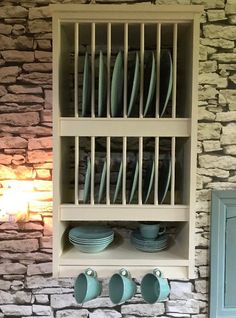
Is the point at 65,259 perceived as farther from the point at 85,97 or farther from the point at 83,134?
the point at 85,97

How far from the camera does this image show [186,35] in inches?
60.9

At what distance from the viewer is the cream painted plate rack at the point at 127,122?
1.43m

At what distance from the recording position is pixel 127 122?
1448 mm

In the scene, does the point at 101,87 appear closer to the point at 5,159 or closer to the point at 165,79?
the point at 165,79

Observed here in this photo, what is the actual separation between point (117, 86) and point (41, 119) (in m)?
0.48

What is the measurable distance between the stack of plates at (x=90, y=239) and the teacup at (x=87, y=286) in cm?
9

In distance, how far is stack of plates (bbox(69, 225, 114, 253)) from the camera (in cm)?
154

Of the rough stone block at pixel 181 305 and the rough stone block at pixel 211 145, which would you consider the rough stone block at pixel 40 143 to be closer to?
the rough stone block at pixel 211 145

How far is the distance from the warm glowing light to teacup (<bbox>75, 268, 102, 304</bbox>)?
0.42 m

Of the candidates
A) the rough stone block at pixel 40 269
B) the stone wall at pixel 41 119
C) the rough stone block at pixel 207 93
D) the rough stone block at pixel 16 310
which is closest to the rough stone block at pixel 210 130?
the stone wall at pixel 41 119

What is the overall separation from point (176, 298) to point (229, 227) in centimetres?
41

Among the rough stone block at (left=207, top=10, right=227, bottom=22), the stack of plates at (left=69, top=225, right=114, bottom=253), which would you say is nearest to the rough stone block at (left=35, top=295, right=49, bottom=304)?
the stack of plates at (left=69, top=225, right=114, bottom=253)

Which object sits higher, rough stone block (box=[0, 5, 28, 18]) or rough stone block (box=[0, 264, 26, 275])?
rough stone block (box=[0, 5, 28, 18])

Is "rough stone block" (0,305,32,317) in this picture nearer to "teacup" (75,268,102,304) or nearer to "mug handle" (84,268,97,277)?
"teacup" (75,268,102,304)
